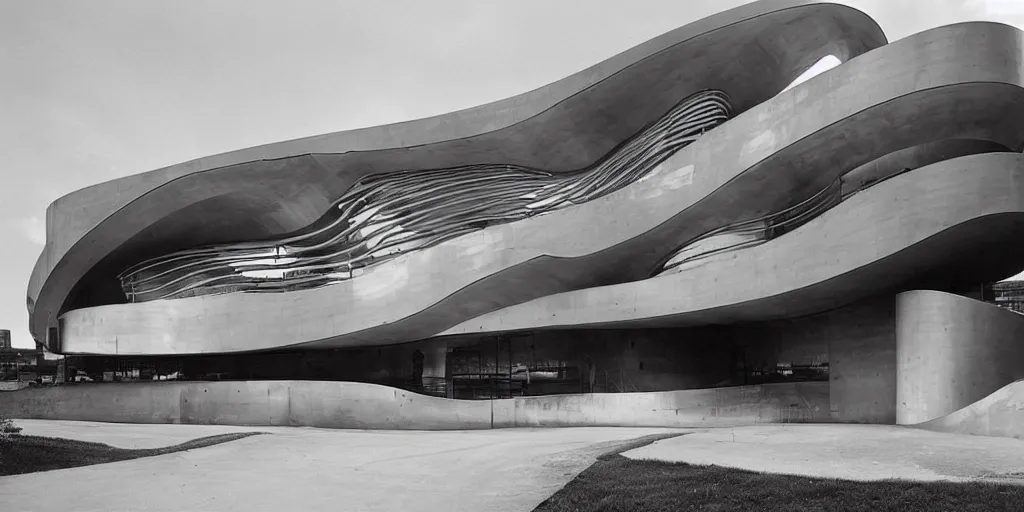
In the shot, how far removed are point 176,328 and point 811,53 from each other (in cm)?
1770

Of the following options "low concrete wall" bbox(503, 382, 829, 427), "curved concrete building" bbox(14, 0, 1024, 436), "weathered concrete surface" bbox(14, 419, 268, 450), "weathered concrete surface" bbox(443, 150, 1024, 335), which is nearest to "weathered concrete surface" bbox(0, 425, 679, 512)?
"weathered concrete surface" bbox(14, 419, 268, 450)

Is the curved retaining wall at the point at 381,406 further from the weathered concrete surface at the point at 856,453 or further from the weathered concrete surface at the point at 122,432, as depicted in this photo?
the weathered concrete surface at the point at 856,453

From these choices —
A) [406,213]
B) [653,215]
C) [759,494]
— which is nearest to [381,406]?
[406,213]

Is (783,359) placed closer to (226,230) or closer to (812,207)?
(812,207)

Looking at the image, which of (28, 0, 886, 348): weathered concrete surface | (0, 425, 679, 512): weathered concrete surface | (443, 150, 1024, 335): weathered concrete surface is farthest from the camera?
(28, 0, 886, 348): weathered concrete surface

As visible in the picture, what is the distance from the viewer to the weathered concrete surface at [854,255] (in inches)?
447

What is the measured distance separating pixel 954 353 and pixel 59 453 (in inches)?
548

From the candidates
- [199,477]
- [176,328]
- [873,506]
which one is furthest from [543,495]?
[176,328]

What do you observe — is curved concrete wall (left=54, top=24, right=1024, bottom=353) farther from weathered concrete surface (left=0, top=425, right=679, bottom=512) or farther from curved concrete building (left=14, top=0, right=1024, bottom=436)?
weathered concrete surface (left=0, top=425, right=679, bottom=512)

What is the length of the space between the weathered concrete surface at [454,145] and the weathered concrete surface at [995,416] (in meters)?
8.98

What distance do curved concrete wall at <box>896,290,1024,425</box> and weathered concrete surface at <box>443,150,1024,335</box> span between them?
39.8 inches

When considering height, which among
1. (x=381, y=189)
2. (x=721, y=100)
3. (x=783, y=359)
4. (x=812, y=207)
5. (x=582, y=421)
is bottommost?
(x=582, y=421)

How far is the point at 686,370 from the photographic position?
17.8 metres

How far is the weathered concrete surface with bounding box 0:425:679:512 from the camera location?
759cm
